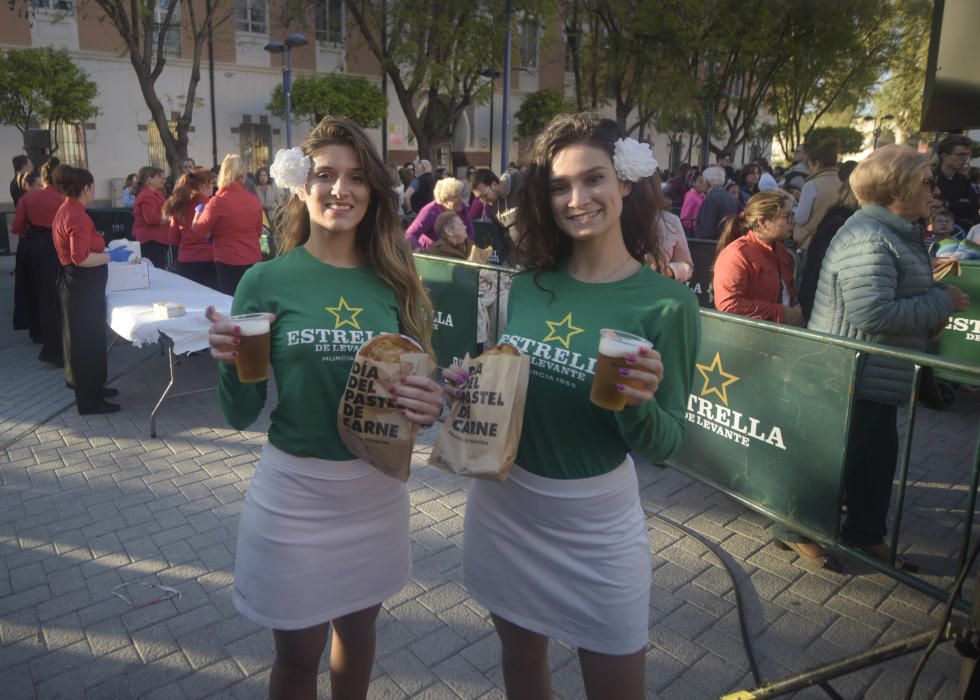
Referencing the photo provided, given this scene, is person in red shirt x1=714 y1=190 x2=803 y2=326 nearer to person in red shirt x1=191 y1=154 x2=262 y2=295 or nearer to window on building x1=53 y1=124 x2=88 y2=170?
person in red shirt x1=191 y1=154 x2=262 y2=295

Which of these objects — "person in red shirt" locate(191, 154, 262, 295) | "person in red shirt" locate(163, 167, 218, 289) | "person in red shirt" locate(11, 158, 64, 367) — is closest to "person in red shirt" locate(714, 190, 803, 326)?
"person in red shirt" locate(191, 154, 262, 295)

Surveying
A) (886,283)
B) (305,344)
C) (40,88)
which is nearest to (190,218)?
(305,344)

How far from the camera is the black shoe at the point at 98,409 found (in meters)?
6.04

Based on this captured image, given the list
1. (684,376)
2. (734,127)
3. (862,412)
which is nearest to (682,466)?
(862,412)

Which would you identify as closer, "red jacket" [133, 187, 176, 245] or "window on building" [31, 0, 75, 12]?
"red jacket" [133, 187, 176, 245]

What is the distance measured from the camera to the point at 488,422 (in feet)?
6.12

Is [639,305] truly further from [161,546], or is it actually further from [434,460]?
[161,546]

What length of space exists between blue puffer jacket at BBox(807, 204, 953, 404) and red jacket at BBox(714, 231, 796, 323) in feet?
2.92

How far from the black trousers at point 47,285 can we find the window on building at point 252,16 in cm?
2280

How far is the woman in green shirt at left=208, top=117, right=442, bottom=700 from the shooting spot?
208cm

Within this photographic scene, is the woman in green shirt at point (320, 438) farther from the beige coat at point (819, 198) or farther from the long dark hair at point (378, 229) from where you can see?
the beige coat at point (819, 198)

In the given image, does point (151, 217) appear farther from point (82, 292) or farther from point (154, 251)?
point (82, 292)

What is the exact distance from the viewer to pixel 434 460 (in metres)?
1.93

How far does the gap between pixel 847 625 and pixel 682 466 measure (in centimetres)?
123
